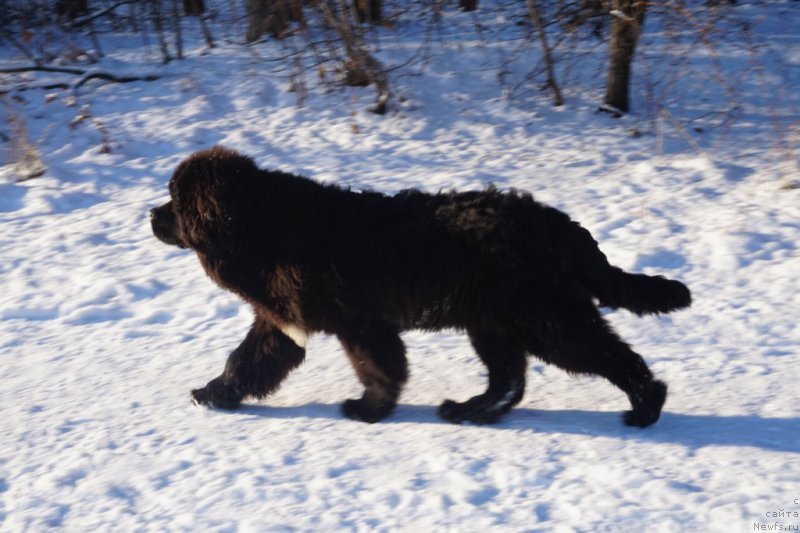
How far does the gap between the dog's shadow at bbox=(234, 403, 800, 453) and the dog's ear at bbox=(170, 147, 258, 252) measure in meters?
1.02

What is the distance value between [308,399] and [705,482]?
2.35 metres

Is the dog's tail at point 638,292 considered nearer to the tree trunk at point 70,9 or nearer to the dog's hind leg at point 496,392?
the dog's hind leg at point 496,392

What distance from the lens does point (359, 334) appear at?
512 cm

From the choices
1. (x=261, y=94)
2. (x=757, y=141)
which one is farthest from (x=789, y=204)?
(x=261, y=94)

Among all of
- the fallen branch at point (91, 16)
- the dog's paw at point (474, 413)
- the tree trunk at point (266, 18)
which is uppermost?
the fallen branch at point (91, 16)

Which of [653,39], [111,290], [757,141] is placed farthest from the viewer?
[653,39]

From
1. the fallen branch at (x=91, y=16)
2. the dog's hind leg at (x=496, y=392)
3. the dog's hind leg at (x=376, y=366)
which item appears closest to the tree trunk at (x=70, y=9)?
the fallen branch at (x=91, y=16)

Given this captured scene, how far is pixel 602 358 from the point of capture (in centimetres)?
482

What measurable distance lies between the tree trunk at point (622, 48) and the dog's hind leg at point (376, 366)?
592cm

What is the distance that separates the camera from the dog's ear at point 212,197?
520 cm

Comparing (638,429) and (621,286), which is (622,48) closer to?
(621,286)

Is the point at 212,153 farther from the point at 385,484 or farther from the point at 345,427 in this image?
the point at 385,484

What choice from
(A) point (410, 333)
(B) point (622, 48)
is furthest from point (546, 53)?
(A) point (410, 333)

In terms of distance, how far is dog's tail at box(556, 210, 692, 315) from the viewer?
4949 millimetres
